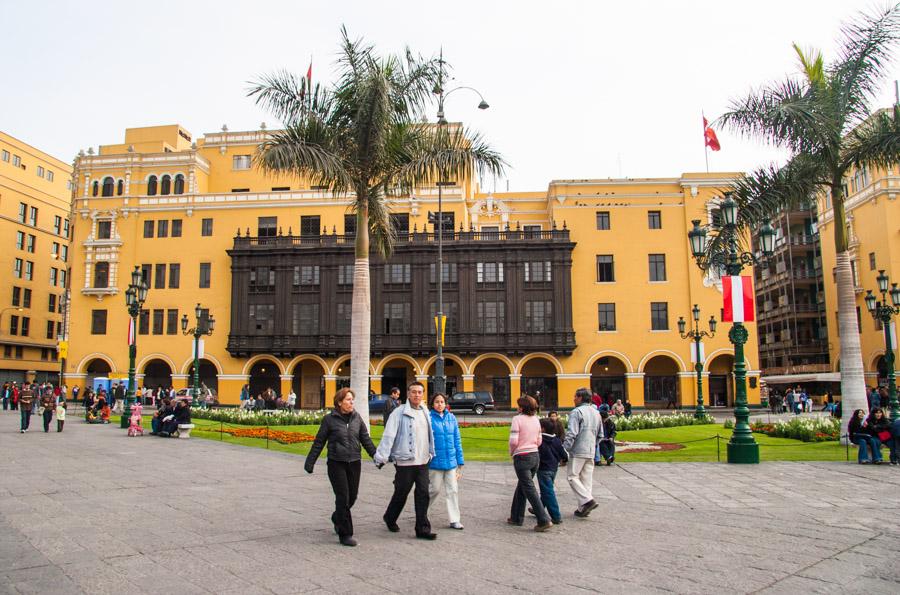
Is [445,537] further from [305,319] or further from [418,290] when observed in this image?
[305,319]

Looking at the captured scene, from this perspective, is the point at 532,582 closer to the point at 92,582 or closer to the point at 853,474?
the point at 92,582

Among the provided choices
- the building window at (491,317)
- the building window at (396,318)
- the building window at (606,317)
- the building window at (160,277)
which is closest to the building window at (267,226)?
the building window at (160,277)

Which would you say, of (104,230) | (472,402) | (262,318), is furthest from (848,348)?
(104,230)

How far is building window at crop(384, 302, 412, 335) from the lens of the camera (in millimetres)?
47094

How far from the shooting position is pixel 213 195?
166ft

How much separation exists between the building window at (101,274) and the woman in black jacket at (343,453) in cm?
4858

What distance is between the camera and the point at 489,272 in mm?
47156

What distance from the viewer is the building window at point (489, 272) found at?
47.0 metres

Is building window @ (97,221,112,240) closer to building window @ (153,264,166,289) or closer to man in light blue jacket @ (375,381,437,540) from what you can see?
building window @ (153,264,166,289)

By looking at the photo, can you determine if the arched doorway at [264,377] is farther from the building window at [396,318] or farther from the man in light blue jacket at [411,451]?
the man in light blue jacket at [411,451]

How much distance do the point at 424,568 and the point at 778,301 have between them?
64.2 meters

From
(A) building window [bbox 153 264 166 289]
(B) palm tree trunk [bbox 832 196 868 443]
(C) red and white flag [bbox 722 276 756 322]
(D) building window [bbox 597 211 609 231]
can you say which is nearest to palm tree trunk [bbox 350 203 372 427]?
(C) red and white flag [bbox 722 276 756 322]

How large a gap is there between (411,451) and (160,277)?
4689cm

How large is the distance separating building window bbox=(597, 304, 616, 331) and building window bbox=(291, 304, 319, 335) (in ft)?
63.3
